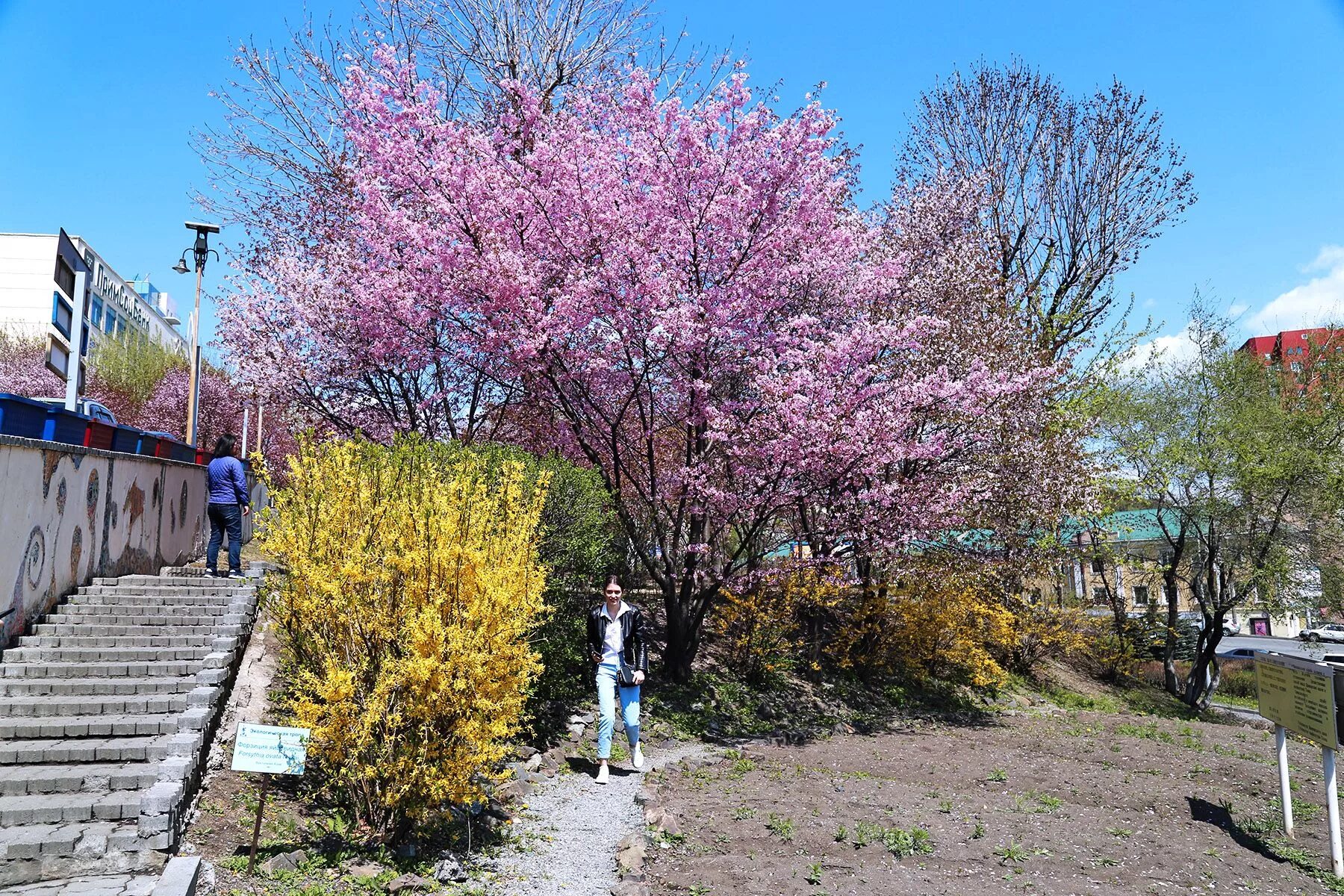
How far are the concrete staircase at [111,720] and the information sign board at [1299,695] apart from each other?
26.1ft

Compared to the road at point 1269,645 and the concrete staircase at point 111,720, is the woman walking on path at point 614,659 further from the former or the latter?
the road at point 1269,645

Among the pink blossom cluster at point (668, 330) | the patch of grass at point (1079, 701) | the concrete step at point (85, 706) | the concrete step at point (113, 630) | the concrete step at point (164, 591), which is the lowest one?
the patch of grass at point (1079, 701)

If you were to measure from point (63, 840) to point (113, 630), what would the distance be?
430cm

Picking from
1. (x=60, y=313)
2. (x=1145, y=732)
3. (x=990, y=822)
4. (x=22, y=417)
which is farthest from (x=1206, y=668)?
(x=60, y=313)

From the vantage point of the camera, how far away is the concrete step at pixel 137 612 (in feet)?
29.5

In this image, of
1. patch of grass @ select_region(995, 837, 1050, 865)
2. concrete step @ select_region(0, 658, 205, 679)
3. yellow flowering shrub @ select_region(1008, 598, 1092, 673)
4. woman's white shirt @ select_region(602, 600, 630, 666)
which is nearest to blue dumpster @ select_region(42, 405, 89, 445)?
concrete step @ select_region(0, 658, 205, 679)

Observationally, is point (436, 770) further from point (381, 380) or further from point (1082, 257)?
point (1082, 257)

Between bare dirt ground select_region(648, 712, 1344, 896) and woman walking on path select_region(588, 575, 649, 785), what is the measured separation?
731 mm

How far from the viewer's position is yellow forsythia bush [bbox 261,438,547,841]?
207 inches

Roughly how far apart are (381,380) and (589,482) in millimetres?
6437

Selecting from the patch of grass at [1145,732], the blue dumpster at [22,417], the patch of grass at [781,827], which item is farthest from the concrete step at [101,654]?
the patch of grass at [1145,732]

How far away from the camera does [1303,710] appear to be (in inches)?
273

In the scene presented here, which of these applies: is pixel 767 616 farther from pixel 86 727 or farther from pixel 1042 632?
pixel 86 727

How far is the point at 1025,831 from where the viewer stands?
6531mm
